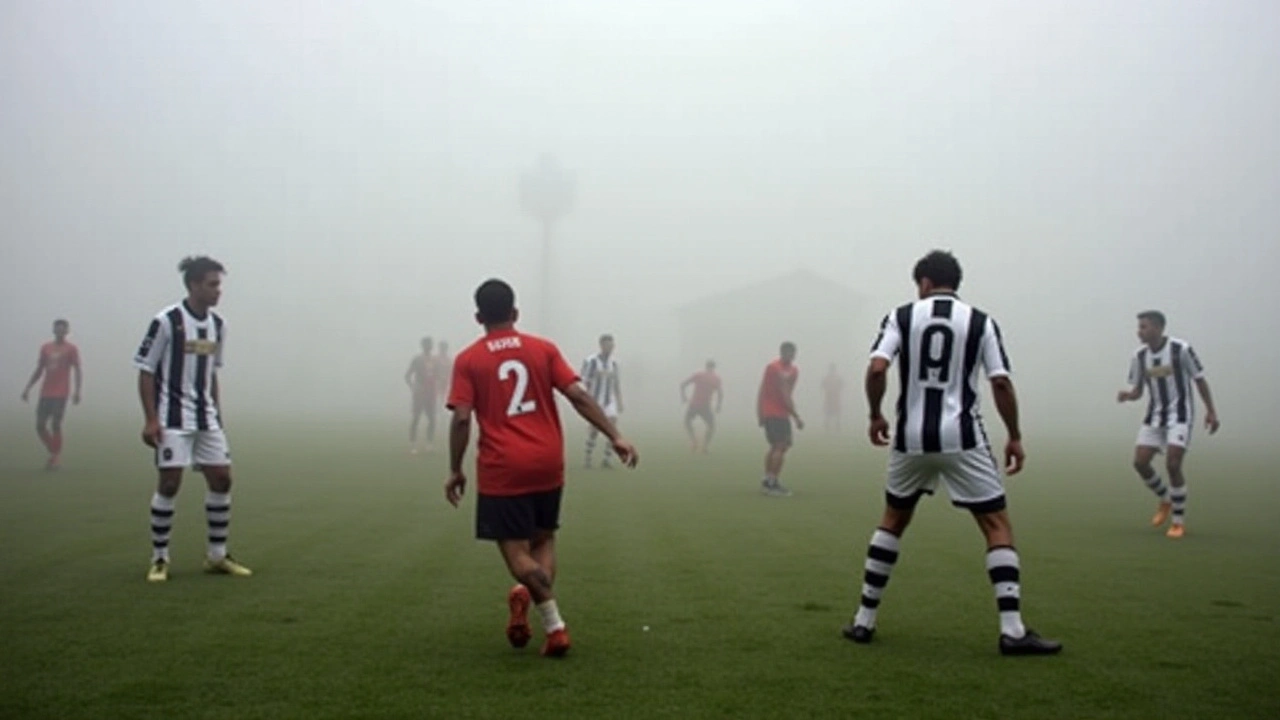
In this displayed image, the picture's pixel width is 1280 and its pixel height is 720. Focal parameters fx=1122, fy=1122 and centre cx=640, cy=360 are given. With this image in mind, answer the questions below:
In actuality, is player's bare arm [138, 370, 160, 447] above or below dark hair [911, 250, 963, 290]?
below

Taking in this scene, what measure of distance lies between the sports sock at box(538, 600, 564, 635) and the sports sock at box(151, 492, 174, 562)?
11.5 ft

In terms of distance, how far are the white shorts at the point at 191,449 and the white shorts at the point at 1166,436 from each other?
8.57m

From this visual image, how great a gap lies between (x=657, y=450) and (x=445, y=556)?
16490 millimetres

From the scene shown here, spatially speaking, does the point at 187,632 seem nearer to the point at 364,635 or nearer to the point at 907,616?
the point at 364,635

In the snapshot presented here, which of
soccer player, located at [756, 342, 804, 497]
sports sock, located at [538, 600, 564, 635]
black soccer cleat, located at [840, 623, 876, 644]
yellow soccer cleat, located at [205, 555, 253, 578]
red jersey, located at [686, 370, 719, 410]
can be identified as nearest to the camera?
sports sock, located at [538, 600, 564, 635]

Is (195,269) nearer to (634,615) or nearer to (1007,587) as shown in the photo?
(634,615)

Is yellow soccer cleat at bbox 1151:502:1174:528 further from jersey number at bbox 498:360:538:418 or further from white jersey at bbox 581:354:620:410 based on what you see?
white jersey at bbox 581:354:620:410

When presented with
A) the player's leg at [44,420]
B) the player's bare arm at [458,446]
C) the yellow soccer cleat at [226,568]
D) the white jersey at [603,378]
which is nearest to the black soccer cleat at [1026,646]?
the player's bare arm at [458,446]

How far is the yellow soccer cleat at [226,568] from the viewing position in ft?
25.9

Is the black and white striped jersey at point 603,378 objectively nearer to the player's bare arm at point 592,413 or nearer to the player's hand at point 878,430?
the player's hand at point 878,430

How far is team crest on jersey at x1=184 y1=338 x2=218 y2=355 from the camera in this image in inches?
313

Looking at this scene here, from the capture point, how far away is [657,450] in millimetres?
25375

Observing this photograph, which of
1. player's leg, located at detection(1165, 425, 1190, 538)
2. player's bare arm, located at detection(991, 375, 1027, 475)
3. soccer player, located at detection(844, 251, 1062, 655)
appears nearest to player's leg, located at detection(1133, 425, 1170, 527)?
player's leg, located at detection(1165, 425, 1190, 538)

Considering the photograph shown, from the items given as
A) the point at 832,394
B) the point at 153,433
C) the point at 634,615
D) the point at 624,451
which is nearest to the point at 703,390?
the point at 832,394
